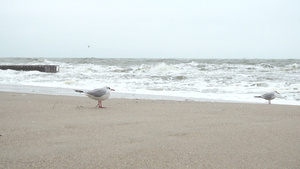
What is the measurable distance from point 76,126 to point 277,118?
2671mm

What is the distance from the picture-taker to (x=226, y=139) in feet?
9.15

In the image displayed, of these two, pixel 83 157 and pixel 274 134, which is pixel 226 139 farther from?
pixel 83 157

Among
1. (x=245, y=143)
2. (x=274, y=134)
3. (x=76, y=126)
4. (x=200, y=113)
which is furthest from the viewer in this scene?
(x=200, y=113)

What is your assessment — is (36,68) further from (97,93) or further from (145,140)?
(145,140)

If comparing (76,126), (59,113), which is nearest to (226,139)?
(76,126)

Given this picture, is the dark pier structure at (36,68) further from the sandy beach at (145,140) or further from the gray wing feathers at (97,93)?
the sandy beach at (145,140)

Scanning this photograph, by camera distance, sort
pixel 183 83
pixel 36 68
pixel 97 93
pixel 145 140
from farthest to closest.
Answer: pixel 36 68 → pixel 183 83 → pixel 97 93 → pixel 145 140

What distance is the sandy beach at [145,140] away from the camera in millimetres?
2146

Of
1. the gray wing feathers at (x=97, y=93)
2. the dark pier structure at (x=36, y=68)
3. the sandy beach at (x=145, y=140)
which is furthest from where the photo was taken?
the dark pier structure at (x=36, y=68)

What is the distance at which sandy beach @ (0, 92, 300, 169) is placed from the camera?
215 cm

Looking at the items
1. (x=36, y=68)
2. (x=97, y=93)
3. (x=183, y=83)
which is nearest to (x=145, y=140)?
(x=97, y=93)

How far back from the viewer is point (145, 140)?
2.72 metres

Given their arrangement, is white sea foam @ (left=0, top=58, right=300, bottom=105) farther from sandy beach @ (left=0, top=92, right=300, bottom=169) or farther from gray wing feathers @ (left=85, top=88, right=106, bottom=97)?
sandy beach @ (left=0, top=92, right=300, bottom=169)

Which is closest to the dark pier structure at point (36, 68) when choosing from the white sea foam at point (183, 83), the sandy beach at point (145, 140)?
the white sea foam at point (183, 83)
